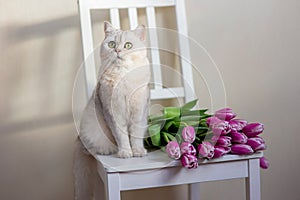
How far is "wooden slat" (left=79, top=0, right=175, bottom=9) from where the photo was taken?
1.36 m

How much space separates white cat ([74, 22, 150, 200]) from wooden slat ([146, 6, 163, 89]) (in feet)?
0.31

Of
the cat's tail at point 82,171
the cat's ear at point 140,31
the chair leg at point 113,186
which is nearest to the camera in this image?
the chair leg at point 113,186

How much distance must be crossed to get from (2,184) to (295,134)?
0.91 meters

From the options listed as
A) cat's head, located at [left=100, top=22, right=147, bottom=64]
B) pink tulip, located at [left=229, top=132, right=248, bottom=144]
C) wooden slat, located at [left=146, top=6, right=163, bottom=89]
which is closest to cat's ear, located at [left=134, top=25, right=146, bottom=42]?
cat's head, located at [left=100, top=22, right=147, bottom=64]

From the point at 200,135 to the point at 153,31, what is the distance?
37 centimetres

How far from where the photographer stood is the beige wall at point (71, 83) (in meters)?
1.44

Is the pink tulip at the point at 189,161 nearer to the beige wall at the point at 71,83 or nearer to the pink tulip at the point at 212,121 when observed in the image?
the pink tulip at the point at 212,121

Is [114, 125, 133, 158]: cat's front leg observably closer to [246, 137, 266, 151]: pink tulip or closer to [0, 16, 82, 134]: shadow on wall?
[246, 137, 266, 151]: pink tulip

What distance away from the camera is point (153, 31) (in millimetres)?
1380

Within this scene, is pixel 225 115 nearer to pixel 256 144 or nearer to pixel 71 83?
pixel 256 144

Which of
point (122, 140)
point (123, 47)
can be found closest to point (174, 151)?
point (122, 140)

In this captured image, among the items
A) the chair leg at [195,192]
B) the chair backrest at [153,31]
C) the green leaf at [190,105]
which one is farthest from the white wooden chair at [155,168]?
the chair leg at [195,192]

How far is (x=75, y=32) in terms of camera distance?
1.46 meters

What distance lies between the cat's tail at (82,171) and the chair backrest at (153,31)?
16 centimetres
